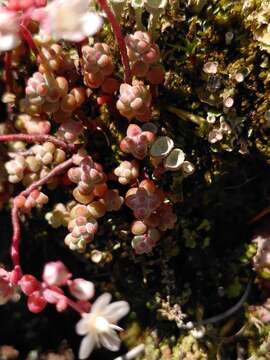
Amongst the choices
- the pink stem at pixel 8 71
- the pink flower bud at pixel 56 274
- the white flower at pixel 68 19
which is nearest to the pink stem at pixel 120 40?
the white flower at pixel 68 19

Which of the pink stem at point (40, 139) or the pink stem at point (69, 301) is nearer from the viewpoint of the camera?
the pink stem at point (69, 301)

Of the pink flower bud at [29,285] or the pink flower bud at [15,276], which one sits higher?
the pink flower bud at [29,285]

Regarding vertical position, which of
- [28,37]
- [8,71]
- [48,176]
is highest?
[28,37]

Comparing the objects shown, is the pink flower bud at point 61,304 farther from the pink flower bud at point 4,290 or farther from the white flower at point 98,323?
the pink flower bud at point 4,290

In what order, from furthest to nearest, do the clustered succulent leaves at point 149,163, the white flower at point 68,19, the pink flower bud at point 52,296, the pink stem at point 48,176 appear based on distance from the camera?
1. the pink stem at point 48,176
2. the clustered succulent leaves at point 149,163
3. the pink flower bud at point 52,296
4. the white flower at point 68,19

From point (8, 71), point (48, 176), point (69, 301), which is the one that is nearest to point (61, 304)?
point (69, 301)

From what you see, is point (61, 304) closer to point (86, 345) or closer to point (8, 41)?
point (86, 345)

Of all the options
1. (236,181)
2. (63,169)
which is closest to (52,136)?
(63,169)
